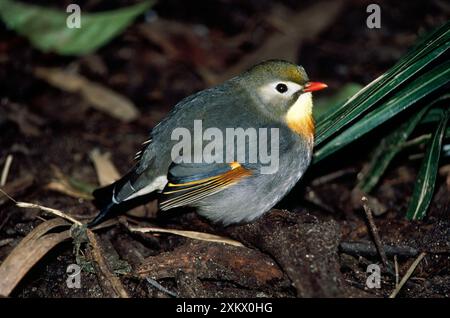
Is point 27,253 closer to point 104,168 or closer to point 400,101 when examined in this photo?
point 104,168

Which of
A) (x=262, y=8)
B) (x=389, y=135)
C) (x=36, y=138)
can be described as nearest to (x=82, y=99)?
(x=36, y=138)

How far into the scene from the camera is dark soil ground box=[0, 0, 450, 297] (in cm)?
403

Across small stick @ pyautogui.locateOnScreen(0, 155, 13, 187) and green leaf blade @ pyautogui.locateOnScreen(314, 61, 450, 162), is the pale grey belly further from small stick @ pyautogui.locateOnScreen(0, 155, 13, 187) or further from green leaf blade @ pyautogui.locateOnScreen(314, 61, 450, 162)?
small stick @ pyautogui.locateOnScreen(0, 155, 13, 187)

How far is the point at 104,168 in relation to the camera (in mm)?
5781

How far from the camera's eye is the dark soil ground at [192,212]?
4031 mm

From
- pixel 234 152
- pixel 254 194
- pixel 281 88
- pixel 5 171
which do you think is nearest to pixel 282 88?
pixel 281 88

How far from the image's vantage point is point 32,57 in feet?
23.9

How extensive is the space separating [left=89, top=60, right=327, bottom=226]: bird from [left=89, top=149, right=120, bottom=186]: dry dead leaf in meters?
0.71

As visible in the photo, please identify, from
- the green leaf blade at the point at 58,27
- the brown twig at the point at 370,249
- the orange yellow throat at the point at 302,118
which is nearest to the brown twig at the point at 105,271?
the brown twig at the point at 370,249

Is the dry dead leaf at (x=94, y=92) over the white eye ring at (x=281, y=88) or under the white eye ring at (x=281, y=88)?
over

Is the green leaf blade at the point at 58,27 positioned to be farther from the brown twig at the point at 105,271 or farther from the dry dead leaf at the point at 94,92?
the brown twig at the point at 105,271

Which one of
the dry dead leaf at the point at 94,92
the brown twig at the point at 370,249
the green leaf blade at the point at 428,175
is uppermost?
the dry dead leaf at the point at 94,92

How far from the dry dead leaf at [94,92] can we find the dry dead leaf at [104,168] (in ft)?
3.16
